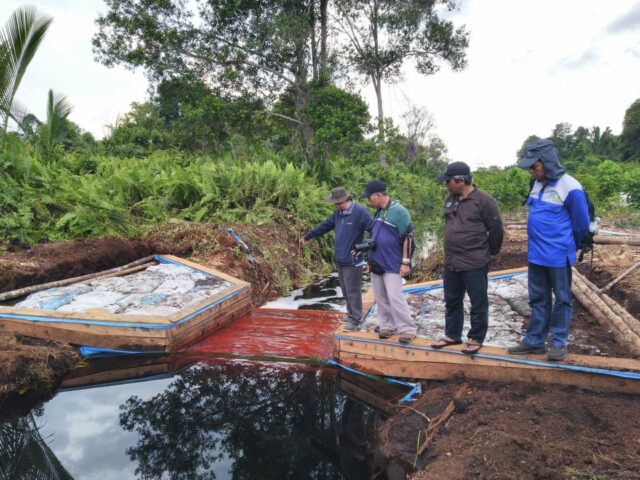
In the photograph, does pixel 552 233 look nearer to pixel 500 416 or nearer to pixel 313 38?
pixel 500 416

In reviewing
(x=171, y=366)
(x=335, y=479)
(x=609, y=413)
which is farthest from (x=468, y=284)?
(x=171, y=366)

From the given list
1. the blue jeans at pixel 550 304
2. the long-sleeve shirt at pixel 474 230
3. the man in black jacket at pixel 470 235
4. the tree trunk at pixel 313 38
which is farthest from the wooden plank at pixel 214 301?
the tree trunk at pixel 313 38

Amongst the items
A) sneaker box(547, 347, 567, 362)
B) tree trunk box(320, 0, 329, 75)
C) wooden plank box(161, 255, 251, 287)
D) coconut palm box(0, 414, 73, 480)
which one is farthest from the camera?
tree trunk box(320, 0, 329, 75)

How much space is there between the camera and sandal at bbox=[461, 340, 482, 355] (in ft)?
14.7

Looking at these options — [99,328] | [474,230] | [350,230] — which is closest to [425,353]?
[474,230]

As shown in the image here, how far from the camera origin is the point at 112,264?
822cm

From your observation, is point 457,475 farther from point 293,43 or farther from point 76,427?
point 293,43

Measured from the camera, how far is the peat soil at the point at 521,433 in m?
3.00

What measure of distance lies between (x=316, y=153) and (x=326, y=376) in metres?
12.4

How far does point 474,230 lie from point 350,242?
183cm

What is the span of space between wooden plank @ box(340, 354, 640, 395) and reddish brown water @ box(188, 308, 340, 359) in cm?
74

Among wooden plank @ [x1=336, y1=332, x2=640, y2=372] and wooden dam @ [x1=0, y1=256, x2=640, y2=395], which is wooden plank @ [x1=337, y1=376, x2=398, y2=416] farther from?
wooden plank @ [x1=336, y1=332, x2=640, y2=372]

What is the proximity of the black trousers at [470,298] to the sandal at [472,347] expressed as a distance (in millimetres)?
49

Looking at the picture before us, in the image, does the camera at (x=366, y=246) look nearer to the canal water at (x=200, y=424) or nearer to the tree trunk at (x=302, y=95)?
the canal water at (x=200, y=424)
